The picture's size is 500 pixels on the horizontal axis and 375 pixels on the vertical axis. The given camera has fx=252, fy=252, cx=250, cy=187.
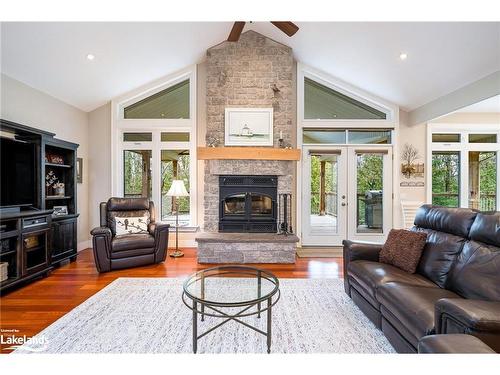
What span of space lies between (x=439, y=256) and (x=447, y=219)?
403mm

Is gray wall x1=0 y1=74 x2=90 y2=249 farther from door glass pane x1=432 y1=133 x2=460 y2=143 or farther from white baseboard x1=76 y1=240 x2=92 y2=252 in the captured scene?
door glass pane x1=432 y1=133 x2=460 y2=143

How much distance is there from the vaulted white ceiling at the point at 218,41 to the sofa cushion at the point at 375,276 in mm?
2889

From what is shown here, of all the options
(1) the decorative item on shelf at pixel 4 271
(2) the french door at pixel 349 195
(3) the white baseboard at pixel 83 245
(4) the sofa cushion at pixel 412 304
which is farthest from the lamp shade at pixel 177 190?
(4) the sofa cushion at pixel 412 304

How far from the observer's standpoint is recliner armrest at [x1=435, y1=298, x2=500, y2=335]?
3.97ft

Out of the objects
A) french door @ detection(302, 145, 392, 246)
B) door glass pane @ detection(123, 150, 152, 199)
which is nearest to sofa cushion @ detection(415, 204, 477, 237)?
french door @ detection(302, 145, 392, 246)

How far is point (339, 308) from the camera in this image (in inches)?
100

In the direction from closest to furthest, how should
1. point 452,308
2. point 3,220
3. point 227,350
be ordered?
point 452,308, point 227,350, point 3,220

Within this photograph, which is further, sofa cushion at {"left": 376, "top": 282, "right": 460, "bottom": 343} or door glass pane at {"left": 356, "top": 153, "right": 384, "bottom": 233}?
door glass pane at {"left": 356, "top": 153, "right": 384, "bottom": 233}

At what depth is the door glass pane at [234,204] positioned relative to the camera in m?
4.82

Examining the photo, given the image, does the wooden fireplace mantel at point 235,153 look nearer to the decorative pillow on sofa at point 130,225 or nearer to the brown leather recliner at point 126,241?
the brown leather recliner at point 126,241
